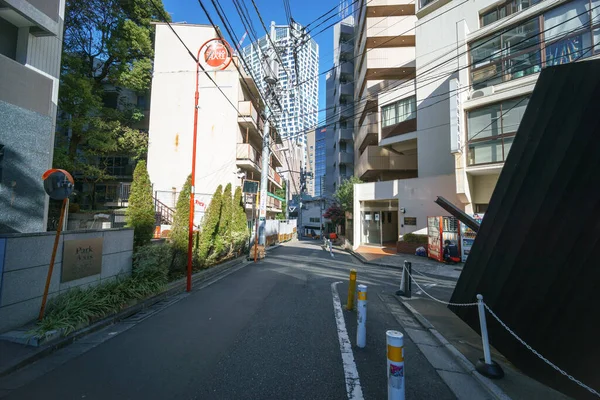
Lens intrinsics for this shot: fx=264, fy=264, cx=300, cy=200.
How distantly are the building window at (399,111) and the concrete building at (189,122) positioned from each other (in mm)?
10314

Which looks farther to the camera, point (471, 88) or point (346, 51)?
point (346, 51)

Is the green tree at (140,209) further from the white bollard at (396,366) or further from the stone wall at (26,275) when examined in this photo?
the white bollard at (396,366)

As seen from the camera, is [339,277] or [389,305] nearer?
[389,305]

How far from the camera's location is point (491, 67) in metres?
13.1

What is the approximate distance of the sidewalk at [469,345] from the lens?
9.80ft

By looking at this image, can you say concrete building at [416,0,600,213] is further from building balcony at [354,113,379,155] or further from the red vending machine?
building balcony at [354,113,379,155]

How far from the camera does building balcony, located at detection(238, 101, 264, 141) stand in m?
20.1

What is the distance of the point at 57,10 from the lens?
332 inches

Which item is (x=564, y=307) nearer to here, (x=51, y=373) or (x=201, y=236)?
(x=51, y=373)

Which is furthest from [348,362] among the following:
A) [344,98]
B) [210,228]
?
[344,98]

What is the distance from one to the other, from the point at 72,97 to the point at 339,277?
16819 millimetres

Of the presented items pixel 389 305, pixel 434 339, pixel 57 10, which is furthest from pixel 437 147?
pixel 57 10

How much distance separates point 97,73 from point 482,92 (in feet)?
79.5

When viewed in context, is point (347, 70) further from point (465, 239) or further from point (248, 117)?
point (465, 239)
